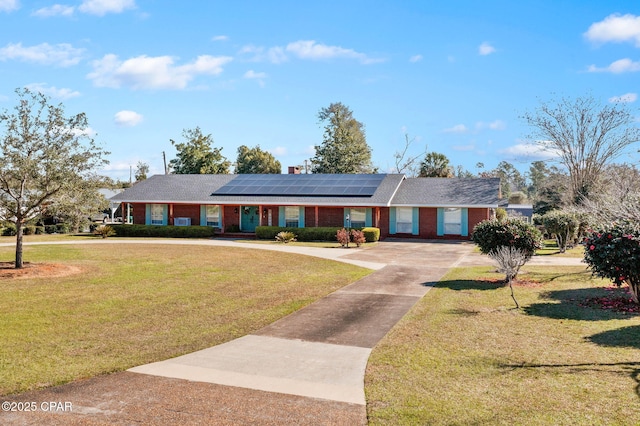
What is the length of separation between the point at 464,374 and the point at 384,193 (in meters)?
27.6

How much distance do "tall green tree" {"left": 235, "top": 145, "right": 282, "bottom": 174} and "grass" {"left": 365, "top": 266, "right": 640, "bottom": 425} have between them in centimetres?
5621

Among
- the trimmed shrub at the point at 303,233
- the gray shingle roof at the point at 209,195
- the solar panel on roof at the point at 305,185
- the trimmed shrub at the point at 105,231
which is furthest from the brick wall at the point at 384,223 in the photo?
the trimmed shrub at the point at 105,231

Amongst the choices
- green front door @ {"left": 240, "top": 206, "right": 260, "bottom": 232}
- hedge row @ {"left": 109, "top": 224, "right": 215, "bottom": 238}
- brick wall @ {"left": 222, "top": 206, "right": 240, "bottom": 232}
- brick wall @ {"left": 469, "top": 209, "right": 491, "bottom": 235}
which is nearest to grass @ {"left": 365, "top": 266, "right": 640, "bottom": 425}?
brick wall @ {"left": 469, "top": 209, "right": 491, "bottom": 235}

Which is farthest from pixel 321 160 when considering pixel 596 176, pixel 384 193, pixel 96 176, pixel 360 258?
pixel 96 176

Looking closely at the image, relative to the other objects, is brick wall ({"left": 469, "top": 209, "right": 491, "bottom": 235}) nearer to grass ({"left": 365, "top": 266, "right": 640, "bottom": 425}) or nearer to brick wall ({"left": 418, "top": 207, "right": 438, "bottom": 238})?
brick wall ({"left": 418, "top": 207, "right": 438, "bottom": 238})

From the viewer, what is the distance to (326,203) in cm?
3325

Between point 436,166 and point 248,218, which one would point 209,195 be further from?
point 436,166

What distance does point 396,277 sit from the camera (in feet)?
54.7

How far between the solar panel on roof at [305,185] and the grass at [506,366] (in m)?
22.9

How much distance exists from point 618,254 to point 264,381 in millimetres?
9284

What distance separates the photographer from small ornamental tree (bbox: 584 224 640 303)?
1133cm

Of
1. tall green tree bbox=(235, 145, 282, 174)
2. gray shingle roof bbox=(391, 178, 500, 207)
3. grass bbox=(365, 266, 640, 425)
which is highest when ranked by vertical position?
tall green tree bbox=(235, 145, 282, 174)

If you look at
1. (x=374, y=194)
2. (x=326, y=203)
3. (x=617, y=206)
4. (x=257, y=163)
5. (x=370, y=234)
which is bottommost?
(x=370, y=234)

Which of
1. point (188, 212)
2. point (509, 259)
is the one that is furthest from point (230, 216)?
point (509, 259)
